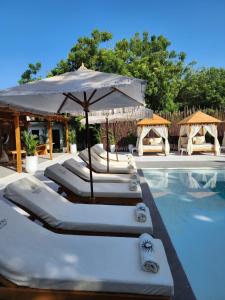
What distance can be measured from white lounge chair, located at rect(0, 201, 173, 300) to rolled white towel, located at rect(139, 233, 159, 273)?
5cm

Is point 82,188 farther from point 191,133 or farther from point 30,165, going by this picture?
point 191,133

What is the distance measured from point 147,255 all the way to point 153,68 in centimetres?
2426

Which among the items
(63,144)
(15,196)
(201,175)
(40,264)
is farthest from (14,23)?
(40,264)

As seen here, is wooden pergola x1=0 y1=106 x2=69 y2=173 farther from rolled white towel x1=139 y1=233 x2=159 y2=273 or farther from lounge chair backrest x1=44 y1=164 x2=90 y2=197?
rolled white towel x1=139 y1=233 x2=159 y2=273

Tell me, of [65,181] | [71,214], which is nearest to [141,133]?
[65,181]

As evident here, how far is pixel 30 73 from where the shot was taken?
2700 cm

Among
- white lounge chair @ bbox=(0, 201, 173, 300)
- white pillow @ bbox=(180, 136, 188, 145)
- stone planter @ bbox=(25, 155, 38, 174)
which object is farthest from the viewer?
white pillow @ bbox=(180, 136, 188, 145)

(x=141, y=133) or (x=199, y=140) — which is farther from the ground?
(x=141, y=133)

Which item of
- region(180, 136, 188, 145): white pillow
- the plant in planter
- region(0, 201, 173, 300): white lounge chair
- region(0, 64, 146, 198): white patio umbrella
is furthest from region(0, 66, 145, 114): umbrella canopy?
the plant in planter

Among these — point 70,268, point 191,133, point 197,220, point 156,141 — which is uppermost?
point 191,133

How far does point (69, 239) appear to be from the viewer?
11.8ft

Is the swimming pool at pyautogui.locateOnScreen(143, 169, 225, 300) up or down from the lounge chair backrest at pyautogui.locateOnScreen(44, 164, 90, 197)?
down

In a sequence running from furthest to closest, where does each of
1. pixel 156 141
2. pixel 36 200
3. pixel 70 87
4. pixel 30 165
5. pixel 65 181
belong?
pixel 156 141 < pixel 30 165 < pixel 65 181 < pixel 36 200 < pixel 70 87

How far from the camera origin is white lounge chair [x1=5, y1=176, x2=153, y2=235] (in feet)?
13.5
